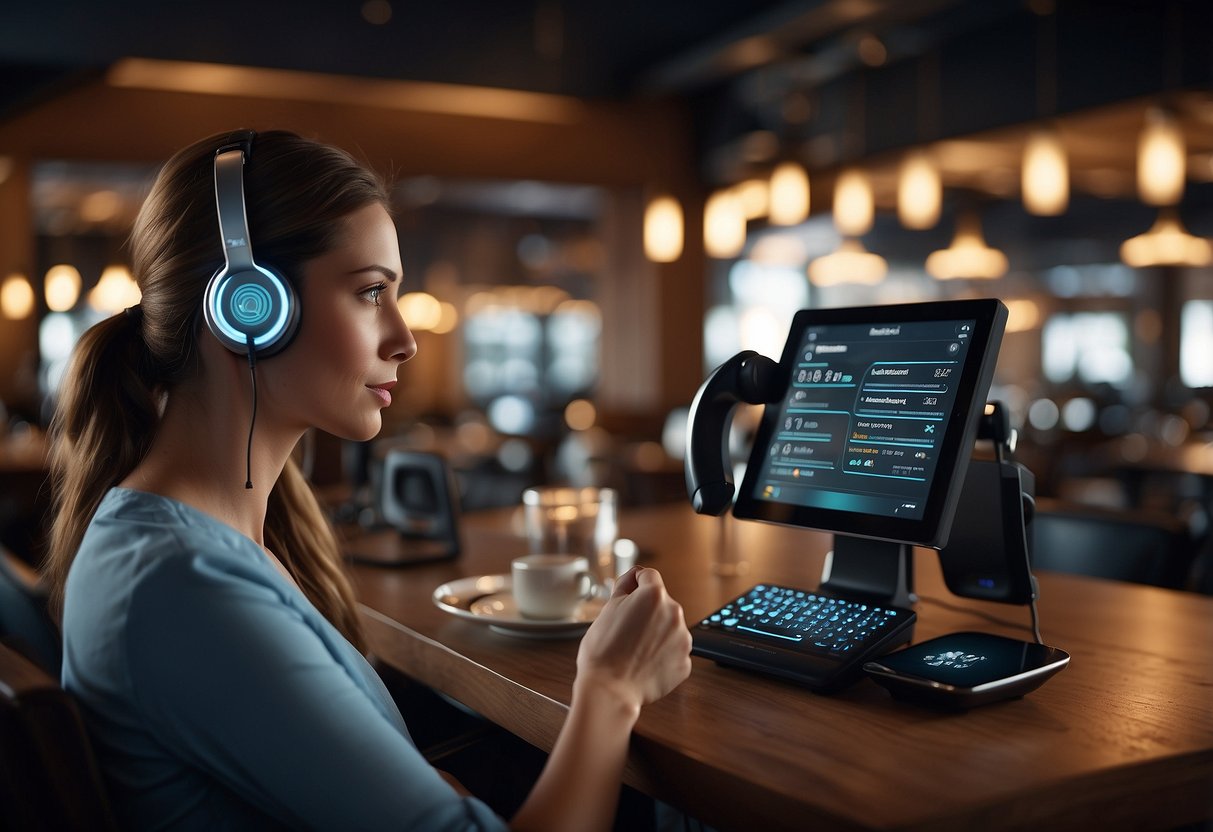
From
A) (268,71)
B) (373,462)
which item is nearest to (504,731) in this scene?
(373,462)

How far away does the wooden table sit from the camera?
0.83m

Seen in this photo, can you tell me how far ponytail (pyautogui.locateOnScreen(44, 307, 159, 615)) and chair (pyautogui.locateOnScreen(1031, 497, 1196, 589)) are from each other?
1.48 meters

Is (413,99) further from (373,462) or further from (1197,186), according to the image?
(1197,186)

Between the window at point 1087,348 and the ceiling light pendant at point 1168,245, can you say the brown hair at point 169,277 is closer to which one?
the ceiling light pendant at point 1168,245

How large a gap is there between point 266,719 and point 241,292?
0.42 metres

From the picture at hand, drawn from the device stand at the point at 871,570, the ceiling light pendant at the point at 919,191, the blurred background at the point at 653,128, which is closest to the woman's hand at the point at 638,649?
the device stand at the point at 871,570

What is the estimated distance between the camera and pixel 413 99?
6660mm

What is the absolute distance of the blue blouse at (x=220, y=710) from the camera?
0.84m

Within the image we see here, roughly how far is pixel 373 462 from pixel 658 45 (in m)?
4.88

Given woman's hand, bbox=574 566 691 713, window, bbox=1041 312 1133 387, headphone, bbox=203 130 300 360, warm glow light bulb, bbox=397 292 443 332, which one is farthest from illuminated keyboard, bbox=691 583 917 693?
window, bbox=1041 312 1133 387

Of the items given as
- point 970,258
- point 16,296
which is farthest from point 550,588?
point 16,296

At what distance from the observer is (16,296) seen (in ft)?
25.4

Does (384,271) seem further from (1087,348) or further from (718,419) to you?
(1087,348)

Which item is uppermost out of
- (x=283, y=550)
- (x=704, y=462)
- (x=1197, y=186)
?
(x=1197, y=186)
